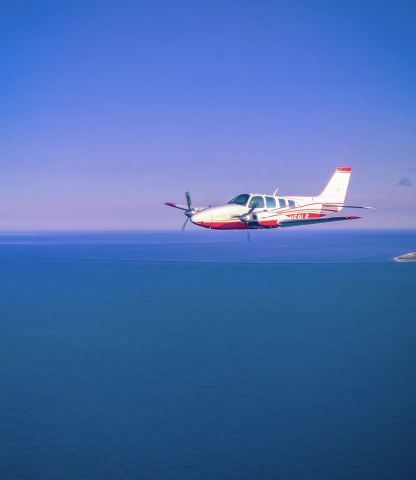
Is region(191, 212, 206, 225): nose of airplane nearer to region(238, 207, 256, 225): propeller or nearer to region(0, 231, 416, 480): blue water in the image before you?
region(238, 207, 256, 225): propeller

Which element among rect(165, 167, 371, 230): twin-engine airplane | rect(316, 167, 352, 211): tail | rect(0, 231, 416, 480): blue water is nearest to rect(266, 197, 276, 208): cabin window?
rect(165, 167, 371, 230): twin-engine airplane

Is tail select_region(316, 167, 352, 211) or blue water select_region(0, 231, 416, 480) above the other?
tail select_region(316, 167, 352, 211)

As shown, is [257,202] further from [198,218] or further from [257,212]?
[198,218]

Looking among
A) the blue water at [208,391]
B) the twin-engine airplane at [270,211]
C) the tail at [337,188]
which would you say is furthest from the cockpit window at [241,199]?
the blue water at [208,391]

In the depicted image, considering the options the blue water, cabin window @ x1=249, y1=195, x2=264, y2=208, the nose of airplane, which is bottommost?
the blue water

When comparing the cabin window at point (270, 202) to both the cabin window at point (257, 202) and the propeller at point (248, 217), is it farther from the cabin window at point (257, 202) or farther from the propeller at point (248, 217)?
the propeller at point (248, 217)

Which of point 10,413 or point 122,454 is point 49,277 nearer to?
point 10,413

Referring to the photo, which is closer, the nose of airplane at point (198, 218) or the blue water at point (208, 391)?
the blue water at point (208, 391)

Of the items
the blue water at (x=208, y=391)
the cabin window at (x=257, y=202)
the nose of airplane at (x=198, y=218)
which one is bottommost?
the blue water at (x=208, y=391)
